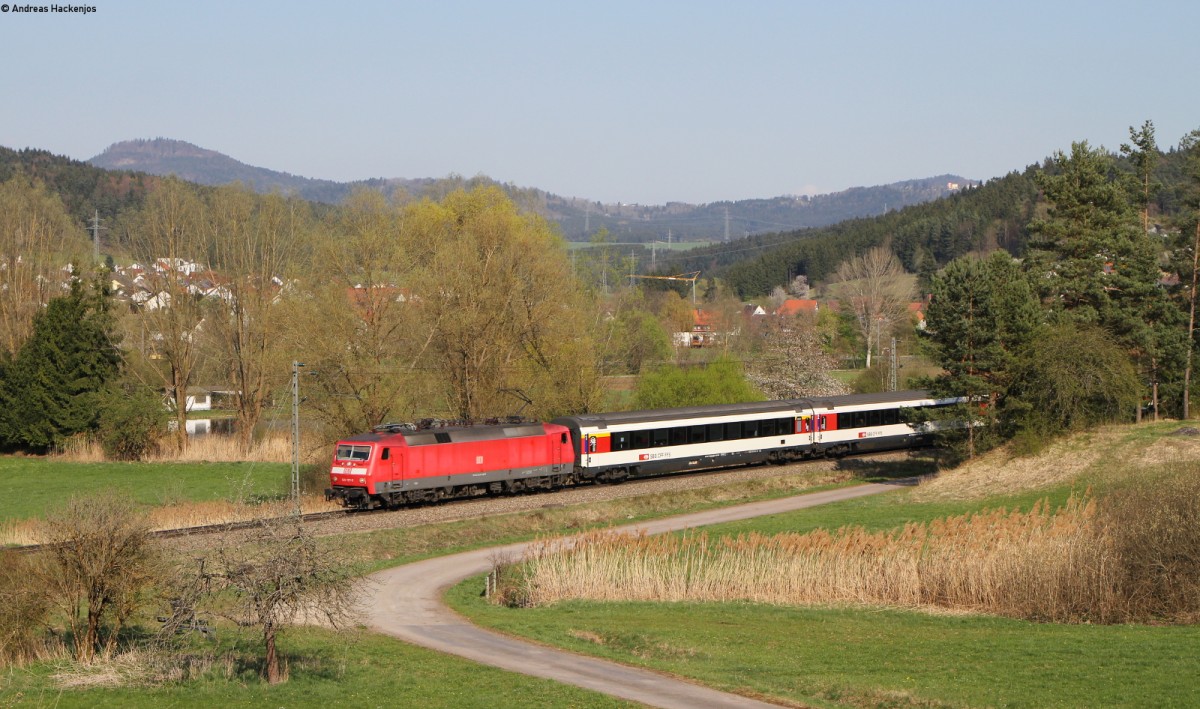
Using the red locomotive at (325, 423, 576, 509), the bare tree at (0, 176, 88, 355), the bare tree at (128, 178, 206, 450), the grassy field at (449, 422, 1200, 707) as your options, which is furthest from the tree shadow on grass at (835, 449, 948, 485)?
the bare tree at (0, 176, 88, 355)

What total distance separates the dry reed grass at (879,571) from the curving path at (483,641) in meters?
2.60

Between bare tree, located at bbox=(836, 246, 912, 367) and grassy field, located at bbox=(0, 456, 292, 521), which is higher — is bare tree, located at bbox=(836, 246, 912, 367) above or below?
above

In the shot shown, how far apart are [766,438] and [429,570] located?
82.2 ft

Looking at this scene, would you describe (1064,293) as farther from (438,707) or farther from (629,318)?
(438,707)

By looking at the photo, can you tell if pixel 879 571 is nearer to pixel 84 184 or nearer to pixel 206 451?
pixel 206 451

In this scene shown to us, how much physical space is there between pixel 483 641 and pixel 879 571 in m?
9.85

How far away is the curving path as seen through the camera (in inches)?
713

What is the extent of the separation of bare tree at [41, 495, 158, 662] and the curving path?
5.66 metres

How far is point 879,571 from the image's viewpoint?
26.4 m

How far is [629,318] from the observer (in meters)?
85.2

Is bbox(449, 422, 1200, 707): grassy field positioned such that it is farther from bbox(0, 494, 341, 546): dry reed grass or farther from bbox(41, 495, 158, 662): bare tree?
bbox(0, 494, 341, 546): dry reed grass

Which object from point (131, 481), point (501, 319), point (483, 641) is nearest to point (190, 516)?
point (131, 481)

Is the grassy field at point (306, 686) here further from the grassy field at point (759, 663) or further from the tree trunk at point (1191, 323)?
the tree trunk at point (1191, 323)

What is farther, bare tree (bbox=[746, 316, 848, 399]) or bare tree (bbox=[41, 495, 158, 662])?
bare tree (bbox=[746, 316, 848, 399])
